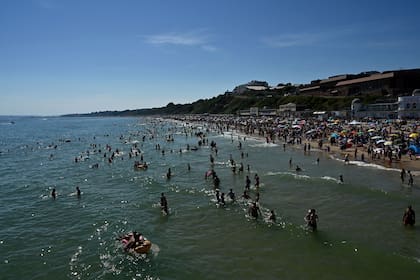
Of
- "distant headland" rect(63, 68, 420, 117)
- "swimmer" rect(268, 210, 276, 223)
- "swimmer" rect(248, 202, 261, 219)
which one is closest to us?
"swimmer" rect(268, 210, 276, 223)

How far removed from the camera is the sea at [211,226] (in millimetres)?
14398

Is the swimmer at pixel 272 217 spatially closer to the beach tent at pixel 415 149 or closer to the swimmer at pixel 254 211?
the swimmer at pixel 254 211

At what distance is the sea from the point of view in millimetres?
14398

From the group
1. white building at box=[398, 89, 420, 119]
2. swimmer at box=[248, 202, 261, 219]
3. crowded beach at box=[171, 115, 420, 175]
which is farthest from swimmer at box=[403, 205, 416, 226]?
white building at box=[398, 89, 420, 119]

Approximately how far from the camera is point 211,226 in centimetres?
1898

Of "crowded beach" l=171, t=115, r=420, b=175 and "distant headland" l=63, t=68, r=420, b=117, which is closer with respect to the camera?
"crowded beach" l=171, t=115, r=420, b=175

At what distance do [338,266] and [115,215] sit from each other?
12.5 m

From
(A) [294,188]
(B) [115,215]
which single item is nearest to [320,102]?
(A) [294,188]

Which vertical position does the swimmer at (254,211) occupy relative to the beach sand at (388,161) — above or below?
below

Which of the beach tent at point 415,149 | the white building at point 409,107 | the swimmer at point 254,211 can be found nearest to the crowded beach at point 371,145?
the beach tent at point 415,149

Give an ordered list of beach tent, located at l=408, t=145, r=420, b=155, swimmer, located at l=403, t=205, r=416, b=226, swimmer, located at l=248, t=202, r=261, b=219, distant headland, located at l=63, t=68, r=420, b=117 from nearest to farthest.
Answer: swimmer, located at l=403, t=205, r=416, b=226, swimmer, located at l=248, t=202, r=261, b=219, beach tent, located at l=408, t=145, r=420, b=155, distant headland, located at l=63, t=68, r=420, b=117

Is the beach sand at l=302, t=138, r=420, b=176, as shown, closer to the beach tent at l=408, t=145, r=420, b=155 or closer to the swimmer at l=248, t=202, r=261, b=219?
the beach tent at l=408, t=145, r=420, b=155

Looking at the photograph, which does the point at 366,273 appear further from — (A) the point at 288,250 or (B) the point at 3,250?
(B) the point at 3,250

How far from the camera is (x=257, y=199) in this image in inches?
896
